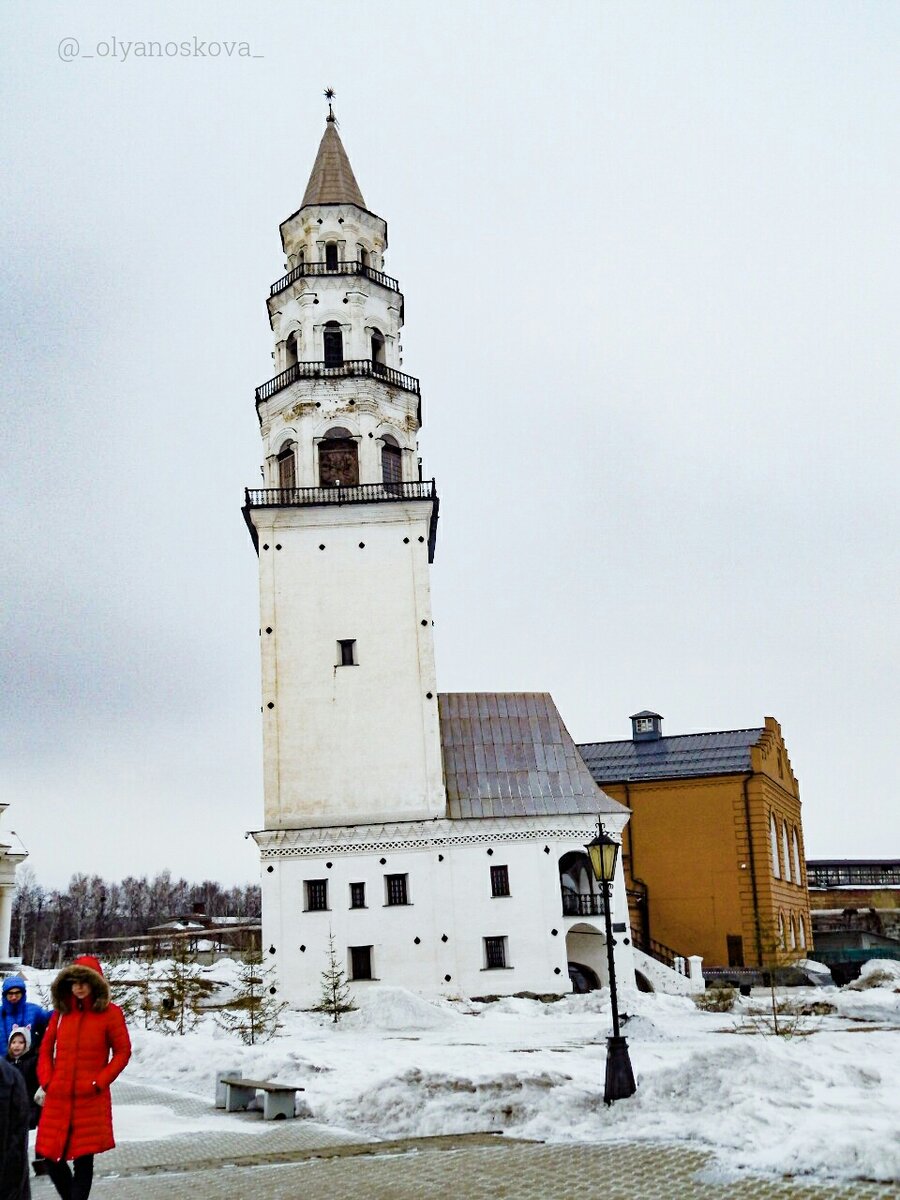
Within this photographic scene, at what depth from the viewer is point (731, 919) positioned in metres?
41.0

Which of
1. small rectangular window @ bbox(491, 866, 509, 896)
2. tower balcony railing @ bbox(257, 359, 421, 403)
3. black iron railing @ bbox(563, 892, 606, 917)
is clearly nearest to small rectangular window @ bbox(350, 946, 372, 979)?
small rectangular window @ bbox(491, 866, 509, 896)

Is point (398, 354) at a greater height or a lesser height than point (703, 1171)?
greater

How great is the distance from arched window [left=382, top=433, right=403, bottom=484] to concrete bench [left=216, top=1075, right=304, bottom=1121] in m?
26.0

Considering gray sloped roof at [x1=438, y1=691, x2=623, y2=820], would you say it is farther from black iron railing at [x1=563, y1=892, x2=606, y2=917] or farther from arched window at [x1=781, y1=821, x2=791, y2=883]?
arched window at [x1=781, y1=821, x2=791, y2=883]

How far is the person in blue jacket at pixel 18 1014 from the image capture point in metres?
9.03

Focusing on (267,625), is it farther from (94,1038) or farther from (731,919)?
(94,1038)

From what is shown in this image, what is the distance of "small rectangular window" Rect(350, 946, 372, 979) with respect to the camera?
32.9m

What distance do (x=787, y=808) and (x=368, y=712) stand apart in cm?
2179

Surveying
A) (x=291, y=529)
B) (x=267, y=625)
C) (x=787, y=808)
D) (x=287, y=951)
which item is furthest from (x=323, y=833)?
(x=787, y=808)

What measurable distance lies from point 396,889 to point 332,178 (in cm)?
2556

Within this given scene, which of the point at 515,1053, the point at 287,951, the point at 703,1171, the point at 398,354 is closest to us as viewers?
the point at 703,1171

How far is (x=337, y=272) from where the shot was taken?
39844 mm

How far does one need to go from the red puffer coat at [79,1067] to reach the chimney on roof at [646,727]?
40711 millimetres

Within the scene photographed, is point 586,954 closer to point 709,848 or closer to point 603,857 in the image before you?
point 709,848
